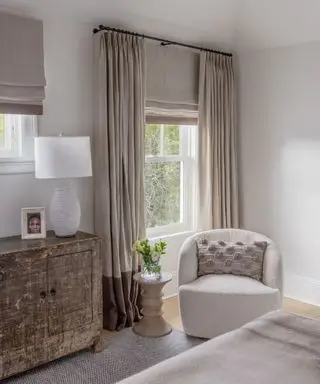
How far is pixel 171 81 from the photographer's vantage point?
14.2ft

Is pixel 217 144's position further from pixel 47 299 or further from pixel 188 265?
pixel 47 299

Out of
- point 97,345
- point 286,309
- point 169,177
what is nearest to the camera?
point 97,345

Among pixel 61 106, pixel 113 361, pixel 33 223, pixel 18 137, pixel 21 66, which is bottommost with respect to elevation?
pixel 113 361

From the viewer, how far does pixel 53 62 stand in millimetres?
3564

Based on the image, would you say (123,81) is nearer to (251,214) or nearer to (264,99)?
(264,99)

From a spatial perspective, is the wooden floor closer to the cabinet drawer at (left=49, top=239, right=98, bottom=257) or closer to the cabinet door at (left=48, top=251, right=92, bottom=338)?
Answer: the cabinet door at (left=48, top=251, right=92, bottom=338)

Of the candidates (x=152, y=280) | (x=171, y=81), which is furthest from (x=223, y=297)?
(x=171, y=81)

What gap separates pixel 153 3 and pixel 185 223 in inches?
78.8

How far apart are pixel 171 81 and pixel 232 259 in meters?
1.62

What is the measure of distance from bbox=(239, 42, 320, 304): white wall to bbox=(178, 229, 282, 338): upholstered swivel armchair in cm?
93

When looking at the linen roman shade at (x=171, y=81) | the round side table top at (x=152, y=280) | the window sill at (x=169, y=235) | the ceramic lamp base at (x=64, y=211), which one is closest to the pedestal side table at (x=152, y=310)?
the round side table top at (x=152, y=280)

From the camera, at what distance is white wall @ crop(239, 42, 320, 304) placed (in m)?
4.38

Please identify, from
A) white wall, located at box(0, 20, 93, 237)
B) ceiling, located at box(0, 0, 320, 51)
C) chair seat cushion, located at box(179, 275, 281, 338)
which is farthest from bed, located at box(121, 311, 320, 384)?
ceiling, located at box(0, 0, 320, 51)

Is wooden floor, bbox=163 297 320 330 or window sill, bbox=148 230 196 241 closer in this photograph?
wooden floor, bbox=163 297 320 330
